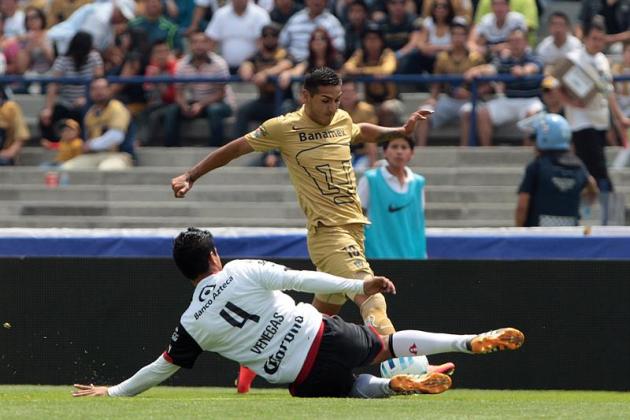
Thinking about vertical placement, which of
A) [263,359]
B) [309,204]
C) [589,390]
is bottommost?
[589,390]

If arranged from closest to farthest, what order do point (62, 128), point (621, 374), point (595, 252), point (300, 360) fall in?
point (300, 360) → point (621, 374) → point (595, 252) → point (62, 128)

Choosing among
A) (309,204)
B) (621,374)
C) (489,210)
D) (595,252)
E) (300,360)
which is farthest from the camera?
(489,210)

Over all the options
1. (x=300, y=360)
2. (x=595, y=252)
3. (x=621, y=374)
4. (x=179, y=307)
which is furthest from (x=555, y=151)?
(x=300, y=360)

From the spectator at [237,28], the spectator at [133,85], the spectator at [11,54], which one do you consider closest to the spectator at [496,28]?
the spectator at [237,28]

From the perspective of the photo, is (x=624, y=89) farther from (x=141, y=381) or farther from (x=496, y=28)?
(x=141, y=381)

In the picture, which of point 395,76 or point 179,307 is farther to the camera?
point 395,76

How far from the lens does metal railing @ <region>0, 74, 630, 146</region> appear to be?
1658 cm

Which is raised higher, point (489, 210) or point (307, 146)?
point (307, 146)

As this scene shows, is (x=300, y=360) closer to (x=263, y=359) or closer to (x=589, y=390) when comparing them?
(x=263, y=359)

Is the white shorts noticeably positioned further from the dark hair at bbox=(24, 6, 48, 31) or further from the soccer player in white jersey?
the soccer player in white jersey

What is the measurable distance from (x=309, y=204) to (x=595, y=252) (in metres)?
3.36

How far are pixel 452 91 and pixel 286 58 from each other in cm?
206

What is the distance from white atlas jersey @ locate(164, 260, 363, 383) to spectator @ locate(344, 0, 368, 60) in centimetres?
930

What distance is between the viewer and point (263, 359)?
9.12 m
